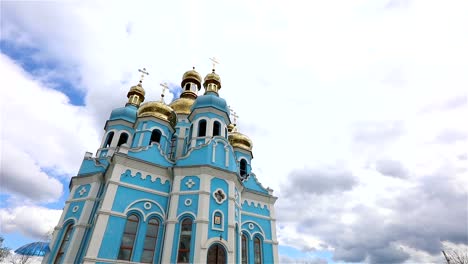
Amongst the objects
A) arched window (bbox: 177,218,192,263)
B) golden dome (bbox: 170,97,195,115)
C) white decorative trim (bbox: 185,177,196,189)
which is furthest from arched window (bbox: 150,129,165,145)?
arched window (bbox: 177,218,192,263)

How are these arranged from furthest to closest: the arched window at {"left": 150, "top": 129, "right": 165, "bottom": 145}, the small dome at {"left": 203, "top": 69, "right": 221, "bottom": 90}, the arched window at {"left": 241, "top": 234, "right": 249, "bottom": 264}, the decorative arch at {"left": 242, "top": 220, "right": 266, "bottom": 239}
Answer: the small dome at {"left": 203, "top": 69, "right": 221, "bottom": 90} < the arched window at {"left": 150, "top": 129, "right": 165, "bottom": 145} < the decorative arch at {"left": 242, "top": 220, "right": 266, "bottom": 239} < the arched window at {"left": 241, "top": 234, "right": 249, "bottom": 264}

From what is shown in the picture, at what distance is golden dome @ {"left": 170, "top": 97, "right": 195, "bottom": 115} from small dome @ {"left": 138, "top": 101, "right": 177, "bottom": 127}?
72.9 inches

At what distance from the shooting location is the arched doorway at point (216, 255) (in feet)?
40.2

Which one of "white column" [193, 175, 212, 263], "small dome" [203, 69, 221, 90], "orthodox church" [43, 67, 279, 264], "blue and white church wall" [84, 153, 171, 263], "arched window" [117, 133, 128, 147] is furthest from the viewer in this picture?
"small dome" [203, 69, 221, 90]

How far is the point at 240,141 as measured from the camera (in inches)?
901

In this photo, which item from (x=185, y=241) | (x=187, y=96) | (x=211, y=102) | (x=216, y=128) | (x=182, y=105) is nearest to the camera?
(x=185, y=241)

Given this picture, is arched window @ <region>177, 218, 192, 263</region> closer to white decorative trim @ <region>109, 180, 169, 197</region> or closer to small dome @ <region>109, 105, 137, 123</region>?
white decorative trim @ <region>109, 180, 169, 197</region>

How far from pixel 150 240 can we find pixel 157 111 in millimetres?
9154

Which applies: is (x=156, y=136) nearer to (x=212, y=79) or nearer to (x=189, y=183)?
(x=189, y=183)

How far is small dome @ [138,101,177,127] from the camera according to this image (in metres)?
18.7

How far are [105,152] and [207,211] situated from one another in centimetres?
933

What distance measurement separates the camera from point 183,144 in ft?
63.6

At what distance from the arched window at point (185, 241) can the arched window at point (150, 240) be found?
4.38 feet

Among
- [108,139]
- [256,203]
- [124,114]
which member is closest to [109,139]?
[108,139]
